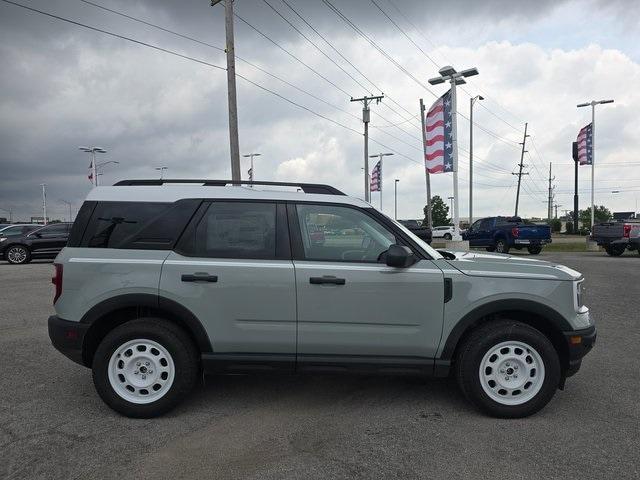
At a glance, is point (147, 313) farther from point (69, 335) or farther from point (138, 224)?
point (138, 224)

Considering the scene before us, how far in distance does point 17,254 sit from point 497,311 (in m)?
19.5

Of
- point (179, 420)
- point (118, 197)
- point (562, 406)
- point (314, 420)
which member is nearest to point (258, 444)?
point (314, 420)

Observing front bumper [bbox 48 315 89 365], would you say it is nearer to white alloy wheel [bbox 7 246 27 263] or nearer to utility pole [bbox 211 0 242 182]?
utility pole [bbox 211 0 242 182]

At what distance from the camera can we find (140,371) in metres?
3.99

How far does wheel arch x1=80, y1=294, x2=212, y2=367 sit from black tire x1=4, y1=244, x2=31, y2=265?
17.2m

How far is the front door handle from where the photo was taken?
3.91 metres

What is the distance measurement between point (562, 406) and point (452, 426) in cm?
112

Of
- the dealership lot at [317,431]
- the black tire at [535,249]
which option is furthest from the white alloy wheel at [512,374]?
the black tire at [535,249]

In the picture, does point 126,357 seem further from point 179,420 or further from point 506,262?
point 506,262

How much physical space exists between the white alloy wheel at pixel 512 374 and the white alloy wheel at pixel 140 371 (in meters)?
2.52

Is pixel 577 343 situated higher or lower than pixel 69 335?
lower


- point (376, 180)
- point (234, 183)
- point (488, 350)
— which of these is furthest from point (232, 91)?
point (376, 180)

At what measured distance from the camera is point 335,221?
164 inches

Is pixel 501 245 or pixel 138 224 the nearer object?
pixel 138 224
